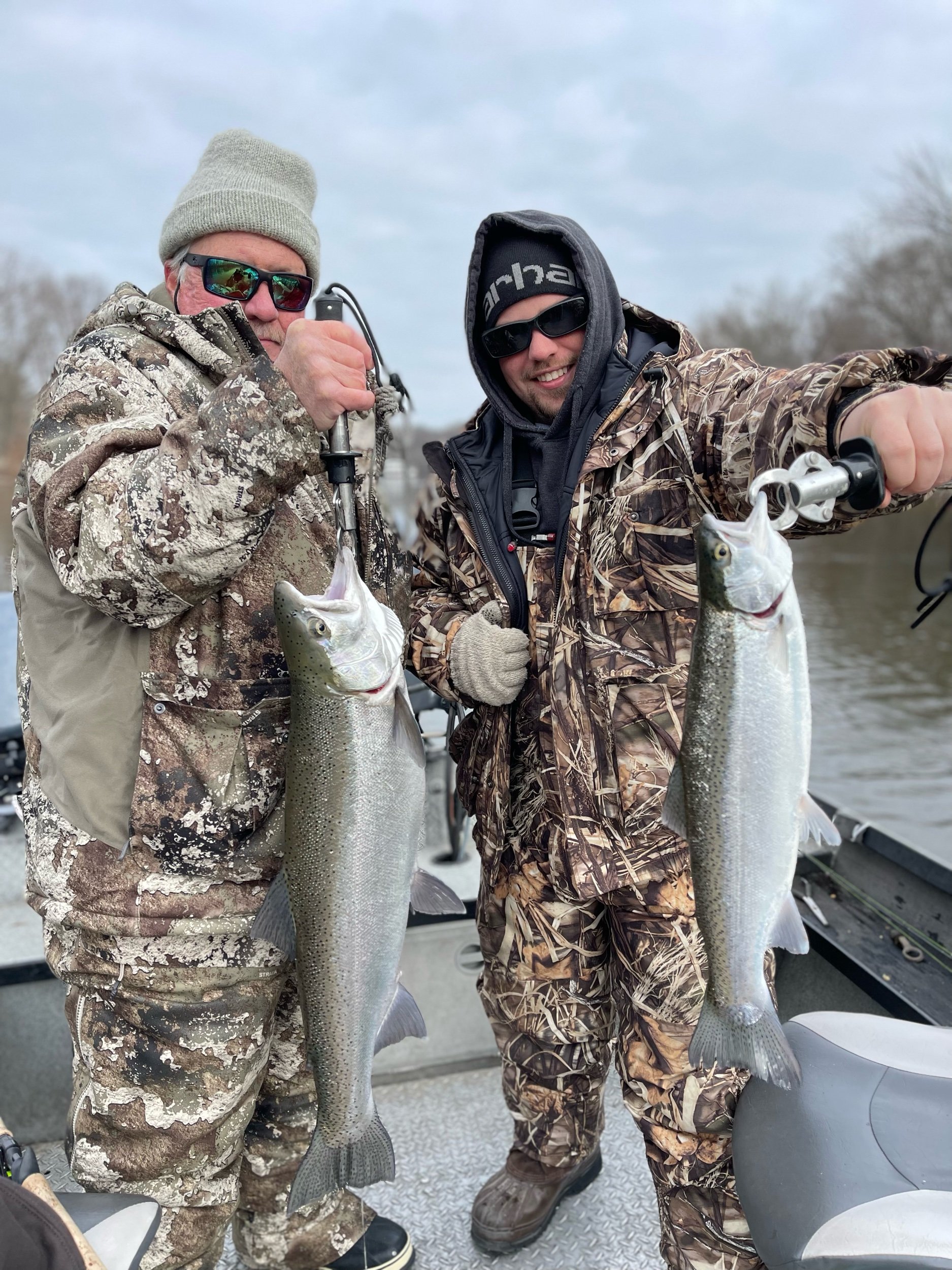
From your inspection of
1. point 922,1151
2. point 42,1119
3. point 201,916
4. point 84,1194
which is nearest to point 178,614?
point 201,916

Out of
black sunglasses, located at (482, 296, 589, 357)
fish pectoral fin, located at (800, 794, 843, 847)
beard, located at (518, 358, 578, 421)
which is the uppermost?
black sunglasses, located at (482, 296, 589, 357)

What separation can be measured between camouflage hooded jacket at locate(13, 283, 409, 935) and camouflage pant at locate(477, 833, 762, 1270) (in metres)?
0.89

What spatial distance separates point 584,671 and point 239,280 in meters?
1.45

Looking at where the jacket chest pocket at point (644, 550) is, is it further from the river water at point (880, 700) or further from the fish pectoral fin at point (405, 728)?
the river water at point (880, 700)

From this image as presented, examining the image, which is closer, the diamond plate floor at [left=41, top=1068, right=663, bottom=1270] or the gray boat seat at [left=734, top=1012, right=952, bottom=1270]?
the gray boat seat at [left=734, top=1012, right=952, bottom=1270]

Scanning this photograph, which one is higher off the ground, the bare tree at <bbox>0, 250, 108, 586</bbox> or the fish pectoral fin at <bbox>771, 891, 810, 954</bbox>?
the bare tree at <bbox>0, 250, 108, 586</bbox>

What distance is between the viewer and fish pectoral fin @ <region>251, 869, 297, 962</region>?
2213 mm

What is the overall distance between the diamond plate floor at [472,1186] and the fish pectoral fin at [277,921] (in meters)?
1.41

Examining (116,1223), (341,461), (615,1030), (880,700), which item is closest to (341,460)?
(341,461)

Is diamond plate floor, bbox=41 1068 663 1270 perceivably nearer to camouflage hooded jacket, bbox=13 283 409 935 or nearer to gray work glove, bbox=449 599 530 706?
camouflage hooded jacket, bbox=13 283 409 935

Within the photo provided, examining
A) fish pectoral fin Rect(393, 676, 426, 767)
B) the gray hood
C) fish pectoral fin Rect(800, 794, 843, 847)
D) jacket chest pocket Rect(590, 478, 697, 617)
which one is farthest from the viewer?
the gray hood

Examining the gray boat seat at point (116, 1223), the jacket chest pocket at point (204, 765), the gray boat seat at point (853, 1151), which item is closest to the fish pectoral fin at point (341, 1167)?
the gray boat seat at point (116, 1223)

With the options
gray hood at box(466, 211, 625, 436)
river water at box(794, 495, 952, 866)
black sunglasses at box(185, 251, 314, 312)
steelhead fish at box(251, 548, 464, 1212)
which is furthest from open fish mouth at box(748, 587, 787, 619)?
black sunglasses at box(185, 251, 314, 312)

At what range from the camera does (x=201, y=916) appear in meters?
2.28
